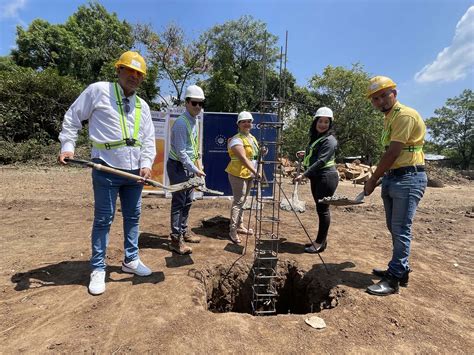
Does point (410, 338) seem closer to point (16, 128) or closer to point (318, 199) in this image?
point (318, 199)

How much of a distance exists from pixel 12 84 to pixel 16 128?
7.66 ft

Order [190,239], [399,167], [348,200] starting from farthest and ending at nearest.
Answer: [190,239]
[348,200]
[399,167]

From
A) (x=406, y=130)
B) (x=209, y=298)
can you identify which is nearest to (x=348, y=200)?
(x=406, y=130)

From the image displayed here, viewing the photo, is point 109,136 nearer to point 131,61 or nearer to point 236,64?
point 131,61

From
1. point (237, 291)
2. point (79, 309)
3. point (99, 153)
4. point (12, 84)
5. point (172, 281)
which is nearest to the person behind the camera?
point (79, 309)

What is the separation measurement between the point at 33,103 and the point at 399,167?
19968 mm

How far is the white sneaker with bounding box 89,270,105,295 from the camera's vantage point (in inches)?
125

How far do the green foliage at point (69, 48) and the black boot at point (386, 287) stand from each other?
25.5 meters

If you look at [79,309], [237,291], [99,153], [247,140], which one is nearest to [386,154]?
[247,140]

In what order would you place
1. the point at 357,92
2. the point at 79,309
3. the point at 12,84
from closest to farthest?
1. the point at 79,309
2. the point at 12,84
3. the point at 357,92

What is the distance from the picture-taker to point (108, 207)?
3.21 m

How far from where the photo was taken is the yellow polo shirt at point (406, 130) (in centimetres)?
319

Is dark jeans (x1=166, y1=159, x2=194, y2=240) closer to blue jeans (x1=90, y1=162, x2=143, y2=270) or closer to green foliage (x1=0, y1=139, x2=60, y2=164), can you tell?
blue jeans (x1=90, y1=162, x2=143, y2=270)

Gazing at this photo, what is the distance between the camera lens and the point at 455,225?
7.00 metres
